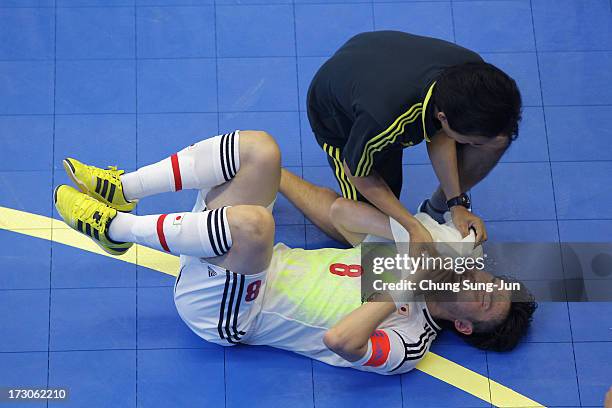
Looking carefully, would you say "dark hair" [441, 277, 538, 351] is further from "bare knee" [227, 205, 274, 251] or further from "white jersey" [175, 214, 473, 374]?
"bare knee" [227, 205, 274, 251]

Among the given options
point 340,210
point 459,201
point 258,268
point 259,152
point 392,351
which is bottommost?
point 392,351

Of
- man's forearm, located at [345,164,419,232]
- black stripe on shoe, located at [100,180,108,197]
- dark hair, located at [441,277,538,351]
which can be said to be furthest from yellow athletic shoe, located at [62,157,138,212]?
dark hair, located at [441,277,538,351]

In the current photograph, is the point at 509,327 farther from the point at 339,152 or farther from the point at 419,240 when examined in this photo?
the point at 339,152

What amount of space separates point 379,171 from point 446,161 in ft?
0.89

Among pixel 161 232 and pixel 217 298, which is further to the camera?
pixel 217 298

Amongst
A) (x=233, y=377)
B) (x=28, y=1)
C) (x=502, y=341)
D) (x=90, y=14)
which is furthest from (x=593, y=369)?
(x=28, y=1)

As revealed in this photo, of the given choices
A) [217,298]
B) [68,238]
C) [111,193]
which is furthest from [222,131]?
[217,298]

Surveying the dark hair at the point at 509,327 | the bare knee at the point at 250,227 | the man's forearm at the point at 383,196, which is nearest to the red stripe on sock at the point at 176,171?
the bare knee at the point at 250,227

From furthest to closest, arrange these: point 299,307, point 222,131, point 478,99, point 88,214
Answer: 1. point 222,131
2. point 299,307
3. point 88,214
4. point 478,99

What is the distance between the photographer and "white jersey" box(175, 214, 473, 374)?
3104 millimetres

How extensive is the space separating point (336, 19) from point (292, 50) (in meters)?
0.29

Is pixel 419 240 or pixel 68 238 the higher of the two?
pixel 419 240

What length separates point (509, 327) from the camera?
129 inches

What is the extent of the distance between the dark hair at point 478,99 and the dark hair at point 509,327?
2.77 ft
